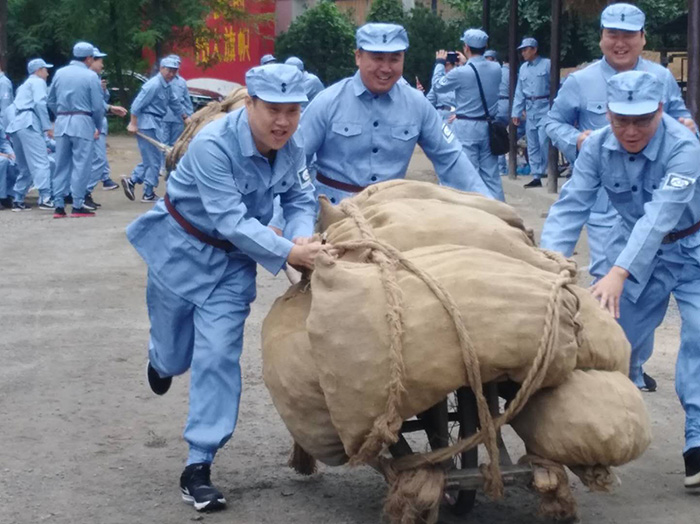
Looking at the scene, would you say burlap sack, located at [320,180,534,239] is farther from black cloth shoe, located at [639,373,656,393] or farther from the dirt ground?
black cloth shoe, located at [639,373,656,393]

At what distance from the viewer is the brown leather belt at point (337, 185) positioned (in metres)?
6.99

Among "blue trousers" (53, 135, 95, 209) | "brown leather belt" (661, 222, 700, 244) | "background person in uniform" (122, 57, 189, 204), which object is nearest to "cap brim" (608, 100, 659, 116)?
"brown leather belt" (661, 222, 700, 244)

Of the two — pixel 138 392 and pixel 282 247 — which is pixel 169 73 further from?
pixel 282 247

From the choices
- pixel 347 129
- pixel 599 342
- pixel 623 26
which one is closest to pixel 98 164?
pixel 623 26

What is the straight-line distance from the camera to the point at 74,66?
636 inches

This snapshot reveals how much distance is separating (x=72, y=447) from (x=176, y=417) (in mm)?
708

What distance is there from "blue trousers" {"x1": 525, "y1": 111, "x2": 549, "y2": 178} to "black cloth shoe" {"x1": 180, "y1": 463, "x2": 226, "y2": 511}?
1361 cm

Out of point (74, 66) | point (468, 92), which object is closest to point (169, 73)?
point (74, 66)

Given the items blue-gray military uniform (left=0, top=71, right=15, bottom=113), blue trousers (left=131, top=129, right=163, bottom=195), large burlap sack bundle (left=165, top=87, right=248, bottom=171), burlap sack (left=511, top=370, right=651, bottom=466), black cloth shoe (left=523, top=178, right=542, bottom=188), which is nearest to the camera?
burlap sack (left=511, top=370, right=651, bottom=466)

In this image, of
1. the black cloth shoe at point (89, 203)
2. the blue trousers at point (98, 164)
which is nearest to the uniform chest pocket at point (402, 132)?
the black cloth shoe at point (89, 203)

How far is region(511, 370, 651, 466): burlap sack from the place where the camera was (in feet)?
14.3

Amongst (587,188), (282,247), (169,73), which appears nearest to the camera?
(282,247)

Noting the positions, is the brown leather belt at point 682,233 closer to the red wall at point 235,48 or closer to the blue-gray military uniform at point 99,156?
the blue-gray military uniform at point 99,156

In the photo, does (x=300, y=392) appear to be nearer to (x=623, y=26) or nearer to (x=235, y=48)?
(x=623, y=26)
